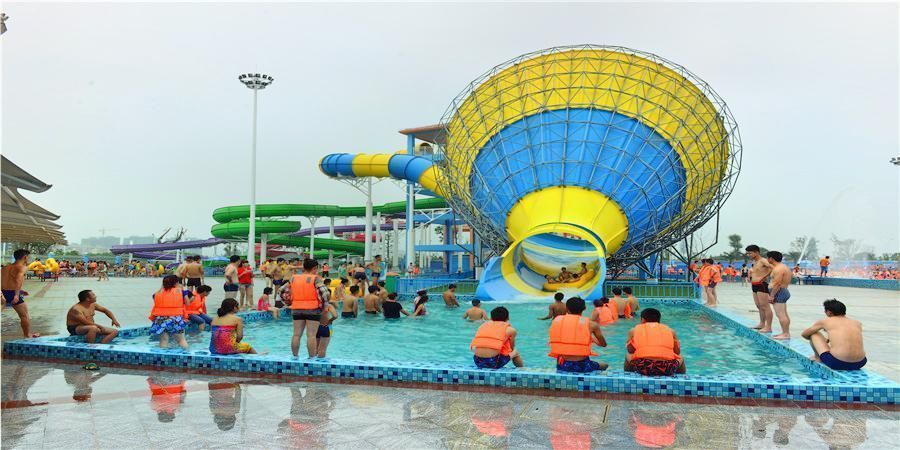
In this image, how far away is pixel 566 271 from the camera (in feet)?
67.3

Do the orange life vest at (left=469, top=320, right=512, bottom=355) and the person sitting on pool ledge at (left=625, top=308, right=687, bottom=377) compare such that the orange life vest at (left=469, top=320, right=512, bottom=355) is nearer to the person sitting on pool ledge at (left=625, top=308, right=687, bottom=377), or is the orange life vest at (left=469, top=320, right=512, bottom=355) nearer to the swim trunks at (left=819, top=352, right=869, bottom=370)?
the person sitting on pool ledge at (left=625, top=308, right=687, bottom=377)

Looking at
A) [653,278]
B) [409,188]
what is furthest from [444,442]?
[409,188]

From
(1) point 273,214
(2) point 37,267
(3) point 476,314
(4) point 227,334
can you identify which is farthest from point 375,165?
(4) point 227,334

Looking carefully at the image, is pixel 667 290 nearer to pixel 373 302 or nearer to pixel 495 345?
pixel 373 302

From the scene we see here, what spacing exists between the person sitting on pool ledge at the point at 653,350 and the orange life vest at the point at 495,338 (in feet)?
4.60

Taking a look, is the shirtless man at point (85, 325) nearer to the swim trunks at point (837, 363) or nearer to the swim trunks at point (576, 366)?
the swim trunks at point (576, 366)

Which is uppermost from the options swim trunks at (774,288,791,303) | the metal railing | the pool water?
swim trunks at (774,288,791,303)

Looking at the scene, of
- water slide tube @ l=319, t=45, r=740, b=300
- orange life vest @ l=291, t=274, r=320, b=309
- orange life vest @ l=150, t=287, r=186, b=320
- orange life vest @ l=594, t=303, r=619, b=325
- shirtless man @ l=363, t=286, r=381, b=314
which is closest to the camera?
orange life vest @ l=291, t=274, r=320, b=309

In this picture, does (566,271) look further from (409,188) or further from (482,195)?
(409,188)

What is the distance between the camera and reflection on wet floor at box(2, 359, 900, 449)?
4660mm

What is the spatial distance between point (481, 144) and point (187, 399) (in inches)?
641

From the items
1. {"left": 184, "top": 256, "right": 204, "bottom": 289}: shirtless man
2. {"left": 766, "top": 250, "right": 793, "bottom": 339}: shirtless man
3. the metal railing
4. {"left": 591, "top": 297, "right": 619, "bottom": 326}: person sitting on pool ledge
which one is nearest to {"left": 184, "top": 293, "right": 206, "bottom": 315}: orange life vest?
{"left": 184, "top": 256, "right": 204, "bottom": 289}: shirtless man

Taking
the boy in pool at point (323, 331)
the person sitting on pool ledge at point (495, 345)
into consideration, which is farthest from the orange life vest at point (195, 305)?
the person sitting on pool ledge at point (495, 345)

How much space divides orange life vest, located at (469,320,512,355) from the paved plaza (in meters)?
0.61
